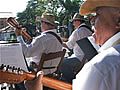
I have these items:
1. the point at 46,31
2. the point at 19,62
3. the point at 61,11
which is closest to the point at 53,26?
the point at 46,31

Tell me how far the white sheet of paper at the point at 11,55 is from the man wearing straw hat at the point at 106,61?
220 centimetres

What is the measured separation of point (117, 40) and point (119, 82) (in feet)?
0.83

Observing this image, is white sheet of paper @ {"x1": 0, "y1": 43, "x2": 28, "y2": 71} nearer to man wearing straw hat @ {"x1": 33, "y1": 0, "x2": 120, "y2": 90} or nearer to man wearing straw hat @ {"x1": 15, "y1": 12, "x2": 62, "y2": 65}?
man wearing straw hat @ {"x1": 15, "y1": 12, "x2": 62, "y2": 65}

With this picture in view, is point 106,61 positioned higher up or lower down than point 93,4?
lower down

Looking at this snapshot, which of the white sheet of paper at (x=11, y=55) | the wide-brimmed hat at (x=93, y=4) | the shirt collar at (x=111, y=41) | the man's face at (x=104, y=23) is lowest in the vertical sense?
the white sheet of paper at (x=11, y=55)

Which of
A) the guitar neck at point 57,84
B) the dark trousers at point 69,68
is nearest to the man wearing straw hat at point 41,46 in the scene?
the dark trousers at point 69,68

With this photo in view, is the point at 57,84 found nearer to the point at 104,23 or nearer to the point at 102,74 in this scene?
the point at 104,23

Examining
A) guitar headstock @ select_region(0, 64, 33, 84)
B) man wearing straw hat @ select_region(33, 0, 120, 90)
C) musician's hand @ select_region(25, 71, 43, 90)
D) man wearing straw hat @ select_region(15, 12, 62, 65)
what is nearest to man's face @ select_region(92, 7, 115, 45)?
man wearing straw hat @ select_region(33, 0, 120, 90)

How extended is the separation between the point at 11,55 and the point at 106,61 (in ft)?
8.46

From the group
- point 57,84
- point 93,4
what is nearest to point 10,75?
point 57,84

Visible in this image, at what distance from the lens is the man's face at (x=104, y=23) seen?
1.55m

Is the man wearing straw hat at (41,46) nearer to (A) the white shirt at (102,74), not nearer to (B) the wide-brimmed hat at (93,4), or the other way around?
(B) the wide-brimmed hat at (93,4)

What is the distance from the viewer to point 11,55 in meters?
3.74

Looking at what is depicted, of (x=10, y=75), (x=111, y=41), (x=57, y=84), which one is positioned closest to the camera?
(x=111, y=41)
